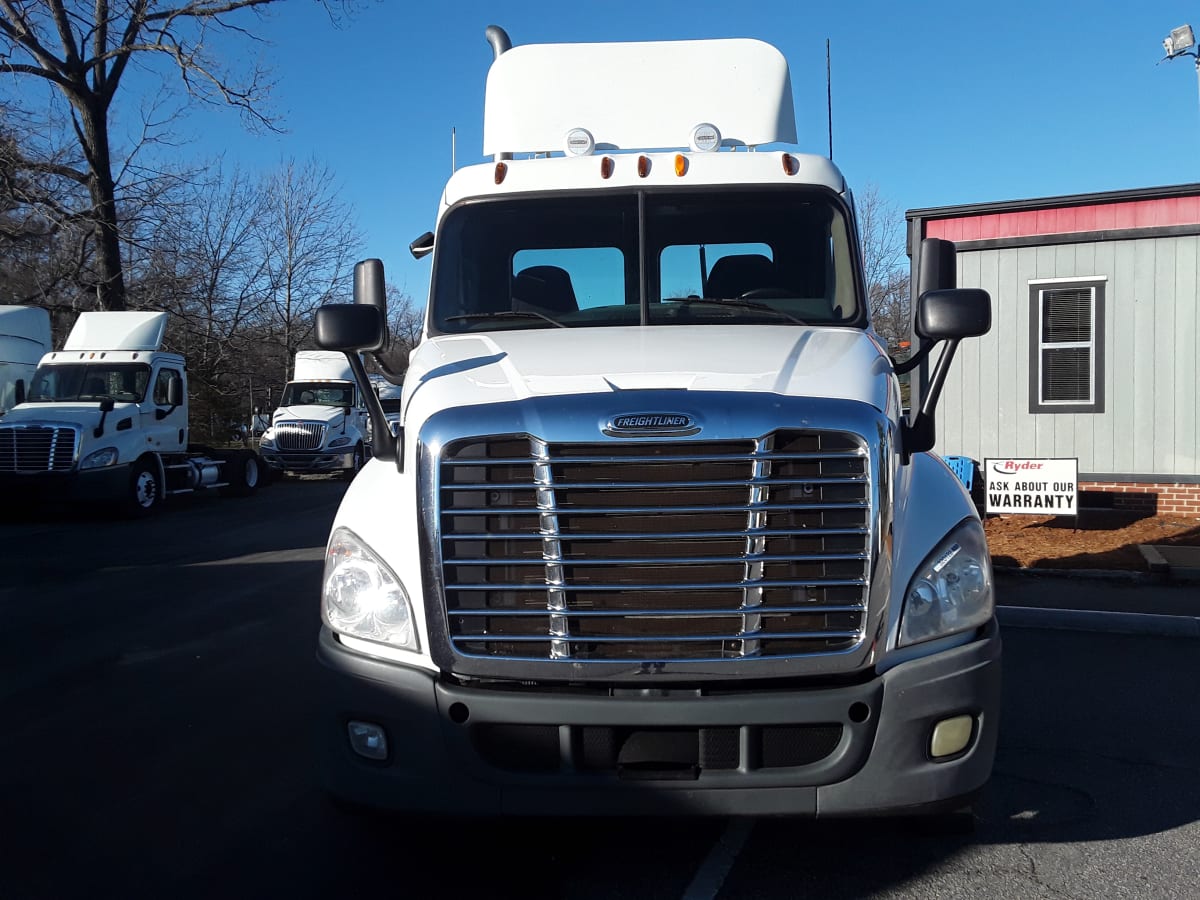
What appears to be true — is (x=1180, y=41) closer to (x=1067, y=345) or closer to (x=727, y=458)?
(x=1067, y=345)

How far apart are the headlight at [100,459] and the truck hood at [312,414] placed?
7.60 m

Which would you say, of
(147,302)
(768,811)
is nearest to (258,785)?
(768,811)

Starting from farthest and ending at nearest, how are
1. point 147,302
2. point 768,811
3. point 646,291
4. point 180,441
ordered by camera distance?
point 147,302 → point 180,441 → point 646,291 → point 768,811

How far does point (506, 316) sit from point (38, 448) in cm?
1314

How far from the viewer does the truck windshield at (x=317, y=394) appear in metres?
24.1

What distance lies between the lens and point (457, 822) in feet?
10.5

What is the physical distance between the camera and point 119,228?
2311 centimetres

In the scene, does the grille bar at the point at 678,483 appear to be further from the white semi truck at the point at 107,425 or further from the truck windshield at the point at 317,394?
the truck windshield at the point at 317,394

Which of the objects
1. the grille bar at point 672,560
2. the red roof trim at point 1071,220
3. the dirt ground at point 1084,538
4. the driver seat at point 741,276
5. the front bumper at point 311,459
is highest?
the red roof trim at point 1071,220

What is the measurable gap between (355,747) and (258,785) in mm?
1373

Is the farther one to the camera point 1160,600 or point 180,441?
point 180,441

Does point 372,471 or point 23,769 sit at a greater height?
point 372,471

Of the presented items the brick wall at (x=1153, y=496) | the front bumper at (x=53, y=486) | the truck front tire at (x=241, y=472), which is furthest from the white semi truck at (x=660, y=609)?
the truck front tire at (x=241, y=472)

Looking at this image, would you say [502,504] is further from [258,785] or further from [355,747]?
[258,785]
